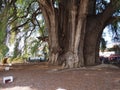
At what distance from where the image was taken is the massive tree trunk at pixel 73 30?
14414mm

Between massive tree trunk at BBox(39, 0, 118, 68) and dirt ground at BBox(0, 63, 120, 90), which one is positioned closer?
dirt ground at BBox(0, 63, 120, 90)

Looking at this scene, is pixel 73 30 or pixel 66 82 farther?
pixel 73 30

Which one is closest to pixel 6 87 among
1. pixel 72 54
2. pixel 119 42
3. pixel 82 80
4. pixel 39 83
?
pixel 39 83

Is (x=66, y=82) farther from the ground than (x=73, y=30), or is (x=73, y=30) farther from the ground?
(x=73, y=30)

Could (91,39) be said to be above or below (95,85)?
above

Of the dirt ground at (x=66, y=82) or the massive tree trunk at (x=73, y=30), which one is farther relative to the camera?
the massive tree trunk at (x=73, y=30)

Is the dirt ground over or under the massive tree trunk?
under

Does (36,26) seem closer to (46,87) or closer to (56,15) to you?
(56,15)

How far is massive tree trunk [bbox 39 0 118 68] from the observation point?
1441 centimetres

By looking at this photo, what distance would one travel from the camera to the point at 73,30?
1468 cm

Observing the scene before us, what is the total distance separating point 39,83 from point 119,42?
14446mm

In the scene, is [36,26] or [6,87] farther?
[36,26]

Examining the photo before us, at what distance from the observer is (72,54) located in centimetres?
1444

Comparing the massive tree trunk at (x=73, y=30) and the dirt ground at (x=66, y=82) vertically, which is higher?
the massive tree trunk at (x=73, y=30)
